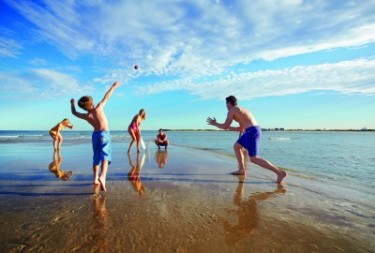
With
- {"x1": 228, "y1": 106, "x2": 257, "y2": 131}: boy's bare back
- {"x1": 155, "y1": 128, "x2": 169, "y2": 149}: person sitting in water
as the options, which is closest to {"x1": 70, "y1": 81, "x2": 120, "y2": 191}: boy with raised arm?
{"x1": 228, "y1": 106, "x2": 257, "y2": 131}: boy's bare back

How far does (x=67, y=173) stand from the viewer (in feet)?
24.1

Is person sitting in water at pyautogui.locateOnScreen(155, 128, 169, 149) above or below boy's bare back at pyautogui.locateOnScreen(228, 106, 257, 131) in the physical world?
below

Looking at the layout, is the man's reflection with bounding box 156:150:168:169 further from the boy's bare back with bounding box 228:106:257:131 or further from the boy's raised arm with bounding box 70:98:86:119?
the boy's raised arm with bounding box 70:98:86:119

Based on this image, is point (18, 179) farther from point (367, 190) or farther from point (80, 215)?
point (367, 190)

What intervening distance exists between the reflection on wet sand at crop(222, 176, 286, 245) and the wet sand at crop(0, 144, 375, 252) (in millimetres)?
13

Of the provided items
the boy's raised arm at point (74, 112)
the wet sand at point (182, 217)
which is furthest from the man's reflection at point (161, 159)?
the boy's raised arm at point (74, 112)

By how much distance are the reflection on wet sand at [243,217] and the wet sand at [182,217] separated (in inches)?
0.5

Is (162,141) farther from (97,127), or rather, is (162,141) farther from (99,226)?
(99,226)

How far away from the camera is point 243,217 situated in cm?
391

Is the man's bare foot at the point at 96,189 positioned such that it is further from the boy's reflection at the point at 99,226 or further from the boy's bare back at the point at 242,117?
the boy's bare back at the point at 242,117

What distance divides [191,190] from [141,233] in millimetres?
2327

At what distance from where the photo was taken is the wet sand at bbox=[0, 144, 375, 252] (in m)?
3.02

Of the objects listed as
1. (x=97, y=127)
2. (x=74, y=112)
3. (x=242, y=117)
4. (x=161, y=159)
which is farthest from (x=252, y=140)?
(x=161, y=159)

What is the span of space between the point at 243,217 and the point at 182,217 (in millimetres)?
872
